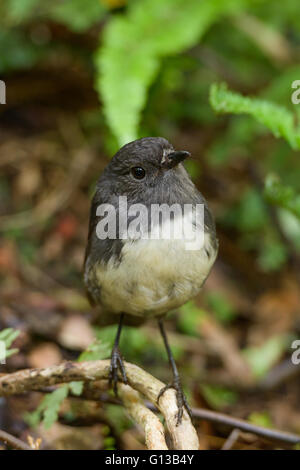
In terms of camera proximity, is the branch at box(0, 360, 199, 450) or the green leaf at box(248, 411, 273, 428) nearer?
the branch at box(0, 360, 199, 450)

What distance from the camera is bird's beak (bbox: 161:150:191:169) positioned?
298 centimetres

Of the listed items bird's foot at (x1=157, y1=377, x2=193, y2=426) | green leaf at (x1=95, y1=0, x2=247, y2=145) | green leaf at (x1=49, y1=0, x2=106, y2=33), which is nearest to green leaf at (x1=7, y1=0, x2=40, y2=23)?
green leaf at (x1=49, y1=0, x2=106, y2=33)

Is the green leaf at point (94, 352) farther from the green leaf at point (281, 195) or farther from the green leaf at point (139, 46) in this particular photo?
the green leaf at point (139, 46)

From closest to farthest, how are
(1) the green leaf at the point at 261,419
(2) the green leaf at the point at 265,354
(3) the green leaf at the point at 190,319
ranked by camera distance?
(1) the green leaf at the point at 261,419 → (2) the green leaf at the point at 265,354 → (3) the green leaf at the point at 190,319

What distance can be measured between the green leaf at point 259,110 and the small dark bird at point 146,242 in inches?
14.4

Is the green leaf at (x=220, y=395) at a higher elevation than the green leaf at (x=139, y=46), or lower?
lower

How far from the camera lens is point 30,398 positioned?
382 centimetres

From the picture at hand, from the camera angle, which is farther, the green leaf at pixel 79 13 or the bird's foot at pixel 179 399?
the green leaf at pixel 79 13

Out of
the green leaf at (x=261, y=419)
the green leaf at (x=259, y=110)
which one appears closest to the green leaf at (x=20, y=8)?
the green leaf at (x=259, y=110)

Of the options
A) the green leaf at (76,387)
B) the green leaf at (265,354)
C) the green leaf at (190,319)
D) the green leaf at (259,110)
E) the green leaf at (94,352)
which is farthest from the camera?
the green leaf at (190,319)

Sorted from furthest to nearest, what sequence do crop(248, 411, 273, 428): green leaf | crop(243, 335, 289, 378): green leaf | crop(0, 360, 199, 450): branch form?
crop(243, 335, 289, 378): green leaf → crop(248, 411, 273, 428): green leaf → crop(0, 360, 199, 450): branch

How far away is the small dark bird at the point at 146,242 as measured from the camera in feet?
9.46

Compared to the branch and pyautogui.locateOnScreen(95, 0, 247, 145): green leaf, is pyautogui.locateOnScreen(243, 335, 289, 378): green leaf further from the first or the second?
the branch
